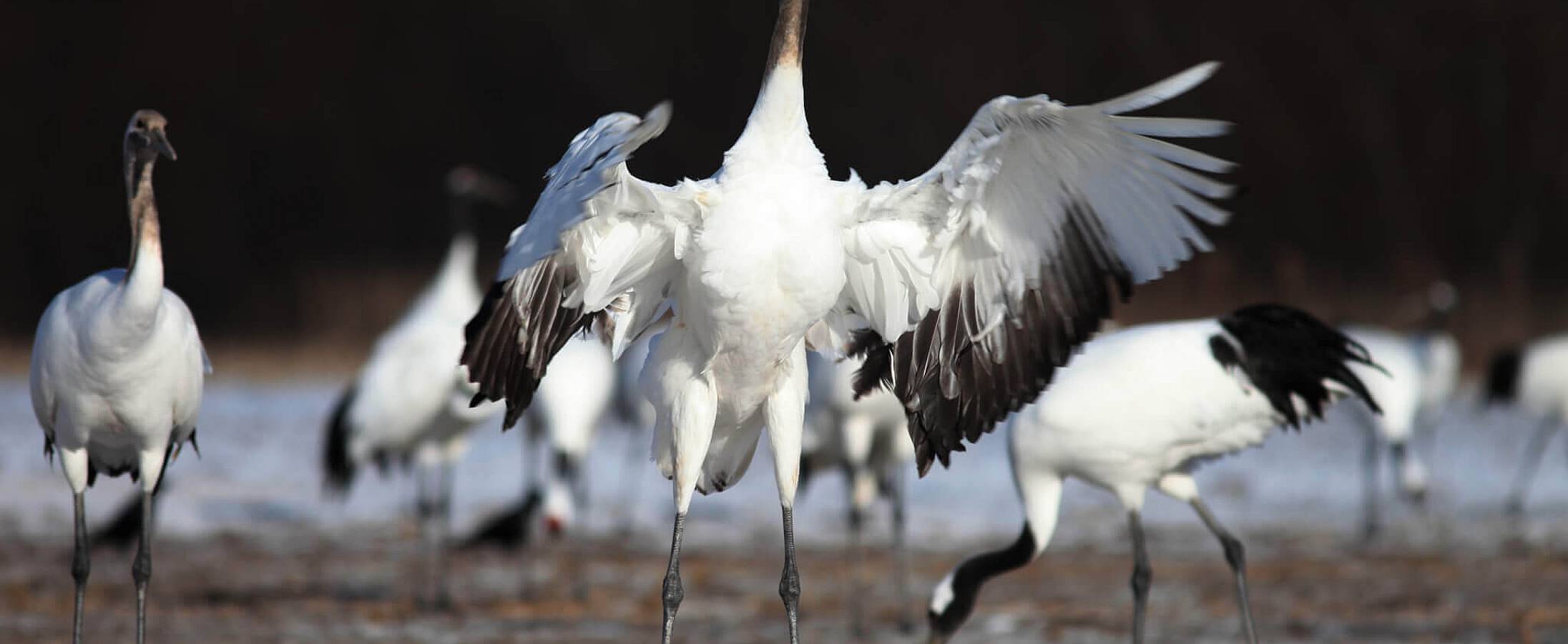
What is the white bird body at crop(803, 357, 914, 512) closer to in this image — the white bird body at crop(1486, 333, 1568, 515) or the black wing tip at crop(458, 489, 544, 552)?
the black wing tip at crop(458, 489, 544, 552)

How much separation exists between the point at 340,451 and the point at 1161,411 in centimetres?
430

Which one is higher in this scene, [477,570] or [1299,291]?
[1299,291]

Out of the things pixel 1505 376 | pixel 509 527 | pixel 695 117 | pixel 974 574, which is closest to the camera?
pixel 974 574

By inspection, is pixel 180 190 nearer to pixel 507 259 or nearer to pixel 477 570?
pixel 477 570

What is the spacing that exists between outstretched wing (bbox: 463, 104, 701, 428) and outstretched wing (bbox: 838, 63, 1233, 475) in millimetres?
464

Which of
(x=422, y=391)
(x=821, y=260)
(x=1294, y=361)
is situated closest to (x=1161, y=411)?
(x=1294, y=361)

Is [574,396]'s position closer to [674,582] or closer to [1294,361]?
[1294,361]

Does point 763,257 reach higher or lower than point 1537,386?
lower

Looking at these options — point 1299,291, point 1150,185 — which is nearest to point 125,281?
point 1150,185

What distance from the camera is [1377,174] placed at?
612 inches

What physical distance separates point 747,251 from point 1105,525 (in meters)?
6.51

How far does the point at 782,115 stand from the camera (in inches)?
164

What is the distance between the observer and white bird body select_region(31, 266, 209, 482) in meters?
5.05

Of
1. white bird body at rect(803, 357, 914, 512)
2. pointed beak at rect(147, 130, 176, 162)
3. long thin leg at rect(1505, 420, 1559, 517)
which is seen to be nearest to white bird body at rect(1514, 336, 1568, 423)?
long thin leg at rect(1505, 420, 1559, 517)
